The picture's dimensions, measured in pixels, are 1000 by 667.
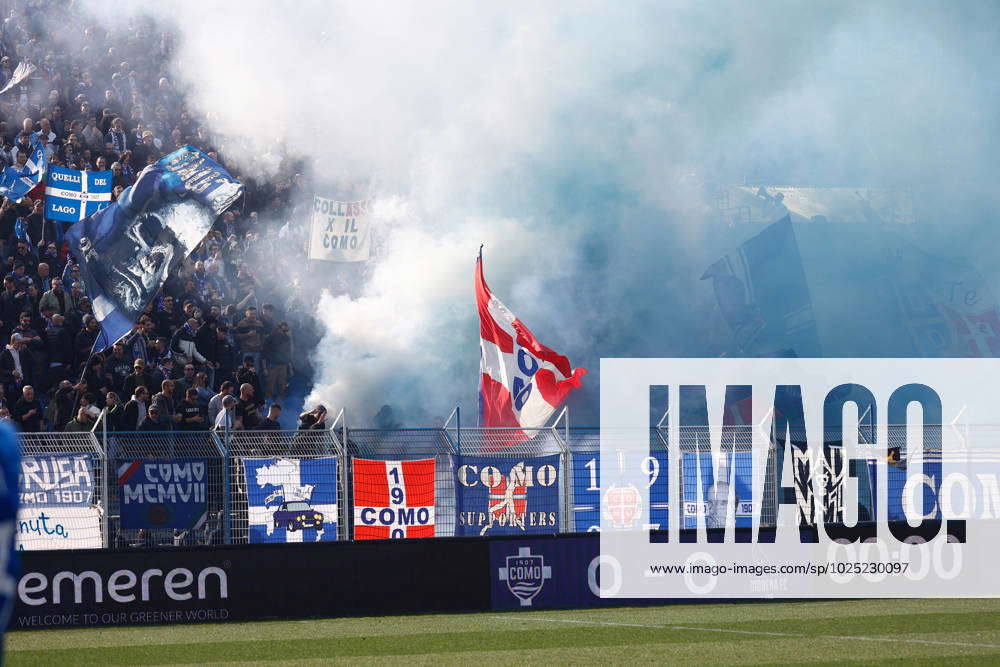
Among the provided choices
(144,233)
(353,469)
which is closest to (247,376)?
(144,233)

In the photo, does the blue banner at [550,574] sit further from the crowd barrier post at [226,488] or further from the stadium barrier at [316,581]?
the crowd barrier post at [226,488]

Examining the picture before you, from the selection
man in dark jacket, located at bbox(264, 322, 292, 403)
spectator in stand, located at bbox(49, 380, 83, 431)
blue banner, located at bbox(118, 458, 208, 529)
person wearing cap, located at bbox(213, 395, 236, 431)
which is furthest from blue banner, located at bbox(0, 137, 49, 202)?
blue banner, located at bbox(118, 458, 208, 529)

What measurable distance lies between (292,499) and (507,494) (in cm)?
237

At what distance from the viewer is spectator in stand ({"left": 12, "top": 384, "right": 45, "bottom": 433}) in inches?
562

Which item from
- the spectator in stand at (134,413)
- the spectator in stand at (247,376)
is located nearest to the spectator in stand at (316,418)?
the spectator in stand at (247,376)

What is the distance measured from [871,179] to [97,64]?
1607 cm

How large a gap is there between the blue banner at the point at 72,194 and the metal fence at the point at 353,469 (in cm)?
642

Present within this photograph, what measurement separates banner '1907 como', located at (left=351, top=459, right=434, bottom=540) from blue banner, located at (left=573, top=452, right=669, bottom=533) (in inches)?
65.0

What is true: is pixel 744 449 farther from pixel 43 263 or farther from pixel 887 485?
pixel 43 263

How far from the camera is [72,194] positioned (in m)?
18.5

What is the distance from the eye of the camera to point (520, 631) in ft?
37.4

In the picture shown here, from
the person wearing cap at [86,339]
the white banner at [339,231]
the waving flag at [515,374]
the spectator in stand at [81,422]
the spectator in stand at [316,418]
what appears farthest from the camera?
the white banner at [339,231]

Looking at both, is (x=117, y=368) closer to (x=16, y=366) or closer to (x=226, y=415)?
(x=16, y=366)

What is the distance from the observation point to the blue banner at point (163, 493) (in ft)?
42.3
